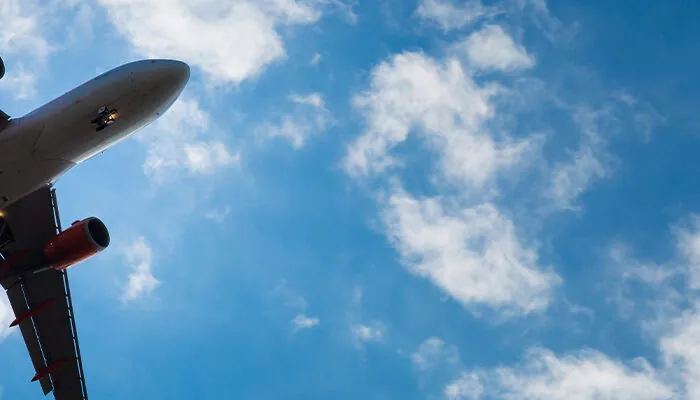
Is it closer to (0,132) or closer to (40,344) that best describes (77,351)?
(40,344)

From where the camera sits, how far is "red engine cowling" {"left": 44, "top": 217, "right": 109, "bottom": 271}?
40562 millimetres

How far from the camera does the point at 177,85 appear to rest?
129 feet

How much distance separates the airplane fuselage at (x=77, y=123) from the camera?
3781cm

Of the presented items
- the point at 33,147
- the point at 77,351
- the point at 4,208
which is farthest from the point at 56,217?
the point at 77,351

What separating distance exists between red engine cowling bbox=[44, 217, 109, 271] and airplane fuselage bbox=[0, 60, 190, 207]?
3218 millimetres

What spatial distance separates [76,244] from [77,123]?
7.31m

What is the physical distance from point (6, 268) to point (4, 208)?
13.3 feet

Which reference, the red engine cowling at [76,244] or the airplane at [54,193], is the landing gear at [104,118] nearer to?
the airplane at [54,193]

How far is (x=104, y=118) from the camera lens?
1507 inches

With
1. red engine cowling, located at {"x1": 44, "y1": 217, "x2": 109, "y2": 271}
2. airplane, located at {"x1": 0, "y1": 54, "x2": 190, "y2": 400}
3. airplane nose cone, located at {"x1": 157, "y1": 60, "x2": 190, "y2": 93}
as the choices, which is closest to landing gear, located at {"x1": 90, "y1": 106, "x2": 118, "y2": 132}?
airplane, located at {"x1": 0, "y1": 54, "x2": 190, "y2": 400}

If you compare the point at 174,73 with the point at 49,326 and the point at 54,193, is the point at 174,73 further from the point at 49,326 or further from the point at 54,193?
the point at 49,326

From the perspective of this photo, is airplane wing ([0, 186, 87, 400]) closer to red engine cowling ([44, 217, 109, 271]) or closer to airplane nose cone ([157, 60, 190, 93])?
red engine cowling ([44, 217, 109, 271])

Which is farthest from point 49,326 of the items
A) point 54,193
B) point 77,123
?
point 77,123

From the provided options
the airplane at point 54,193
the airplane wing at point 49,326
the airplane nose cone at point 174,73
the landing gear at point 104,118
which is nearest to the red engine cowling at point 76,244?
the airplane at point 54,193
